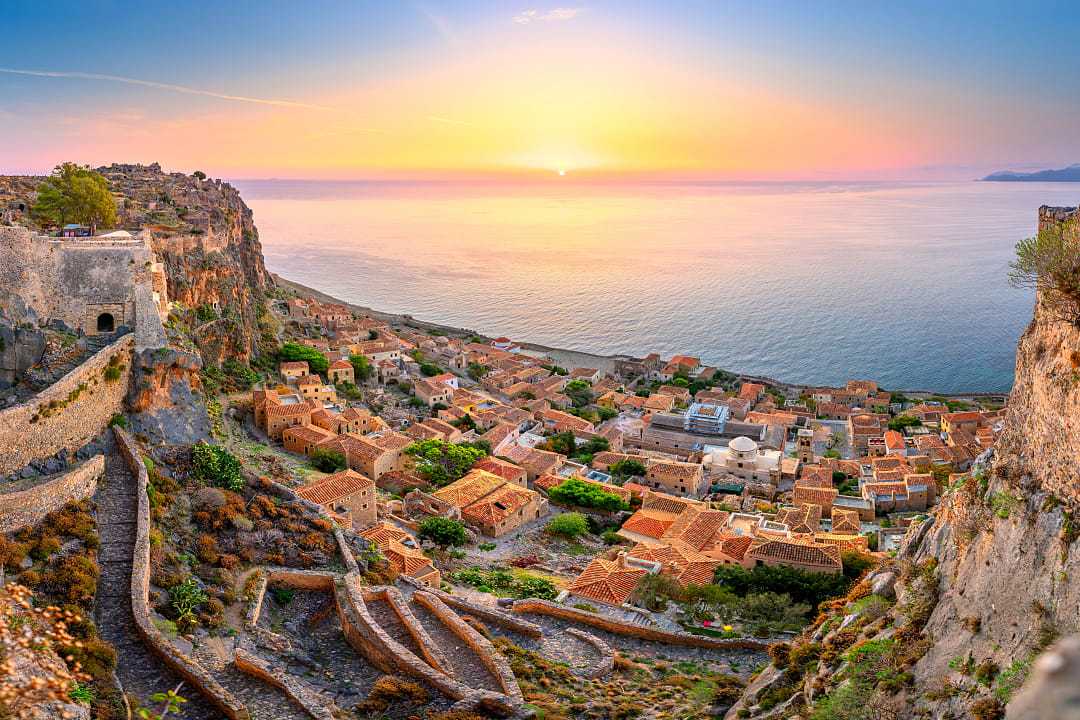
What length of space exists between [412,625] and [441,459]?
18.8 meters

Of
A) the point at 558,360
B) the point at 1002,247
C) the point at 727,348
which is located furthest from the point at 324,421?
the point at 1002,247

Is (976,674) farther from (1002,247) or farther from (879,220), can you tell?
(879,220)

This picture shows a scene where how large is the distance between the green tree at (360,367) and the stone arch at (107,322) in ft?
80.5

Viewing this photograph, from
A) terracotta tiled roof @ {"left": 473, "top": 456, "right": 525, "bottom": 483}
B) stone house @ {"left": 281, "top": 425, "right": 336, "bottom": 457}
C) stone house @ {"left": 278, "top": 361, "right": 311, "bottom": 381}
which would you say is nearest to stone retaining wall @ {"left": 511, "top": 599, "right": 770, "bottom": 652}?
terracotta tiled roof @ {"left": 473, "top": 456, "right": 525, "bottom": 483}

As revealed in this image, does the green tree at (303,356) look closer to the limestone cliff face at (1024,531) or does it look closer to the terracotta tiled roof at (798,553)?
the terracotta tiled roof at (798,553)

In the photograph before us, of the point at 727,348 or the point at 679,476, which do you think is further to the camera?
the point at 727,348

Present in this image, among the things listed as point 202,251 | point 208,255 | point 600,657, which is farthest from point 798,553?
point 202,251

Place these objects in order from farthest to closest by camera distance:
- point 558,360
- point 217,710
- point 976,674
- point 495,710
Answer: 1. point 558,360
2. point 495,710
3. point 217,710
4. point 976,674

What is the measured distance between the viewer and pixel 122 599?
1202 cm

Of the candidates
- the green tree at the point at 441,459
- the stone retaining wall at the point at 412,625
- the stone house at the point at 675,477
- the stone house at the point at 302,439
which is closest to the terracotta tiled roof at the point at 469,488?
the green tree at the point at 441,459

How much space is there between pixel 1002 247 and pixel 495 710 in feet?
435

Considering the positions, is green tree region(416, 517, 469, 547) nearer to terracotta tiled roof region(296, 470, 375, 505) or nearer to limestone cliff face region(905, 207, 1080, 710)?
terracotta tiled roof region(296, 470, 375, 505)

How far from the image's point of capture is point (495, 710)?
11.1 m

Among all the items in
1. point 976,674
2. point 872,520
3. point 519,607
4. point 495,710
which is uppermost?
point 976,674
